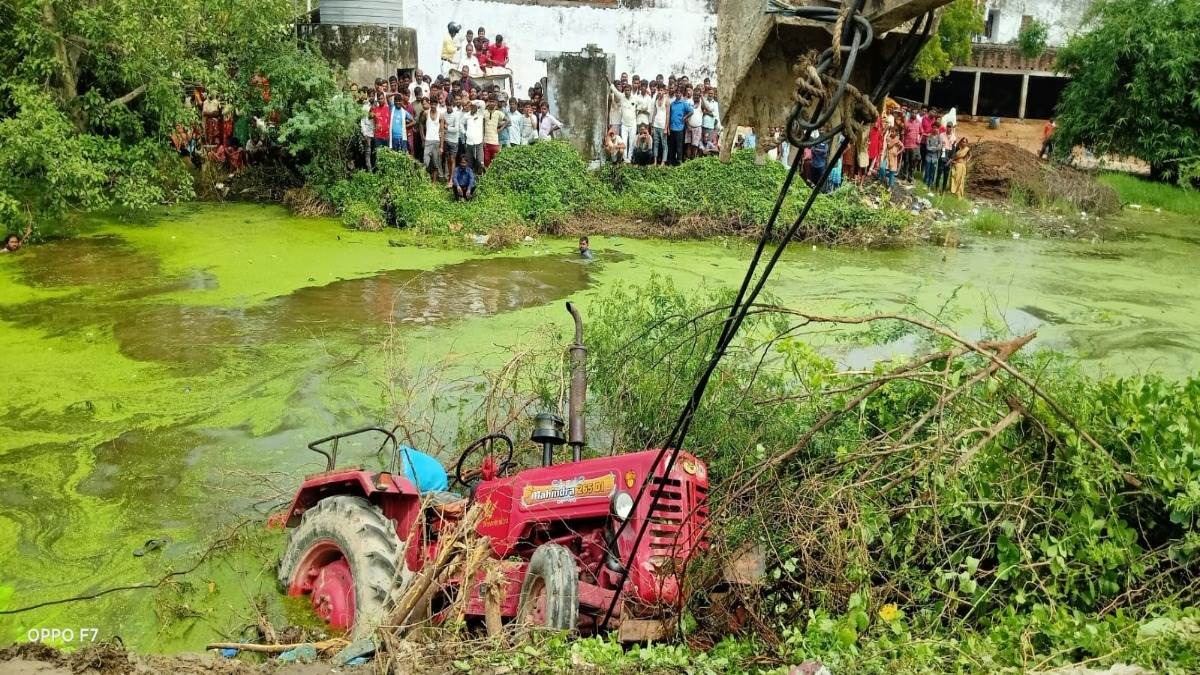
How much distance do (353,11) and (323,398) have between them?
1287 centimetres

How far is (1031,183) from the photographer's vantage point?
21156 mm

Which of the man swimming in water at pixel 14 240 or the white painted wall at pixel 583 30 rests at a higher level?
the white painted wall at pixel 583 30

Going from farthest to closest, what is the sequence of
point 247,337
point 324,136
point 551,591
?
point 324,136, point 247,337, point 551,591

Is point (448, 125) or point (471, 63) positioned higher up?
point (471, 63)

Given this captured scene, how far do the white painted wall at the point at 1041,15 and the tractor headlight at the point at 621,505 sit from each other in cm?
2926

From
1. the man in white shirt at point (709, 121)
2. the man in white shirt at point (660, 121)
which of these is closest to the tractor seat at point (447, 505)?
the man in white shirt at point (660, 121)

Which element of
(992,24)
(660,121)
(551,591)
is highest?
(992,24)

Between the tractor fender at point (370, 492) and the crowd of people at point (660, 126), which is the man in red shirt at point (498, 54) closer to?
the crowd of people at point (660, 126)

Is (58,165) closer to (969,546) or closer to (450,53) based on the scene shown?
(450,53)

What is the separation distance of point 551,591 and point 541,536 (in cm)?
88

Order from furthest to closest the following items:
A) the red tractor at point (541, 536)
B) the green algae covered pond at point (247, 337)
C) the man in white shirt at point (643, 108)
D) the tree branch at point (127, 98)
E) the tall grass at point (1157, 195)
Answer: the tall grass at point (1157, 195)
the man in white shirt at point (643, 108)
the tree branch at point (127, 98)
the green algae covered pond at point (247, 337)
the red tractor at point (541, 536)

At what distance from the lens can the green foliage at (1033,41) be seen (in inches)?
1136

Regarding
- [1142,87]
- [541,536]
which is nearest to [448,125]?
[541,536]

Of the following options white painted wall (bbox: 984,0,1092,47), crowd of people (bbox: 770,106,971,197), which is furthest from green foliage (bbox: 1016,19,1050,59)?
crowd of people (bbox: 770,106,971,197)
